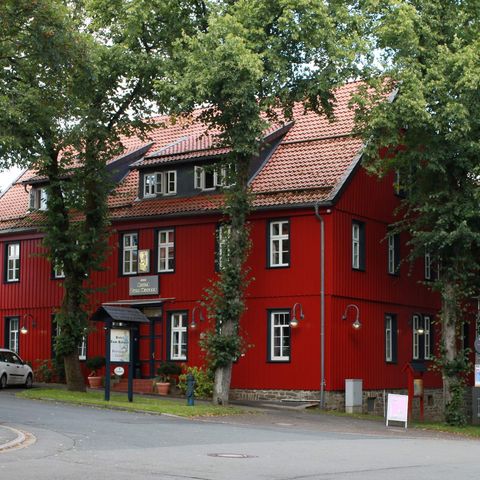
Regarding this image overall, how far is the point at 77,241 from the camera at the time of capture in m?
34.2

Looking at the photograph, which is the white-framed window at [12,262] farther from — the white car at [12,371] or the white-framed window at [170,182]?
the white-framed window at [170,182]

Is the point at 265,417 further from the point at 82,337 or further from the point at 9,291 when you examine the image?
the point at 9,291

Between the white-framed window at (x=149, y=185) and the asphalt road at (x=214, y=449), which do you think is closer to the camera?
the asphalt road at (x=214, y=449)

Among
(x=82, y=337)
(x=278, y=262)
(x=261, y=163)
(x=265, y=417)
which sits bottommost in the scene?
(x=265, y=417)

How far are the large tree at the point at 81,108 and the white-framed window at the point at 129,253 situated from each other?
15.7 feet

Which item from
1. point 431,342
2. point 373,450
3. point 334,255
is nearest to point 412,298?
point 431,342

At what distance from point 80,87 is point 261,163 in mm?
9345

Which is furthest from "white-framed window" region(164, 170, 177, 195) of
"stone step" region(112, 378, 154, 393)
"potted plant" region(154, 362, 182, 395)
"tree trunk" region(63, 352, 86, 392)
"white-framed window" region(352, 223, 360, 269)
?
"tree trunk" region(63, 352, 86, 392)

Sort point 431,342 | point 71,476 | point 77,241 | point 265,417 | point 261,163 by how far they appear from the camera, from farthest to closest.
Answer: point 431,342 → point 261,163 → point 77,241 → point 265,417 → point 71,476

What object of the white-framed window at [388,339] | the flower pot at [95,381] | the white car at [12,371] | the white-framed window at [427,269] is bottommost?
the flower pot at [95,381]

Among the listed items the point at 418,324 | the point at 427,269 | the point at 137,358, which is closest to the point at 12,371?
the point at 137,358

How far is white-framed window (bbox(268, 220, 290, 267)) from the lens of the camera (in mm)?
35531

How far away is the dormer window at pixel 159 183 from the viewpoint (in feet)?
131

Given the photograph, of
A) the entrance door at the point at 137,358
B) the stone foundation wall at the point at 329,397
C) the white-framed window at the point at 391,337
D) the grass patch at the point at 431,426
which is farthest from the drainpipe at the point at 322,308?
the entrance door at the point at 137,358
